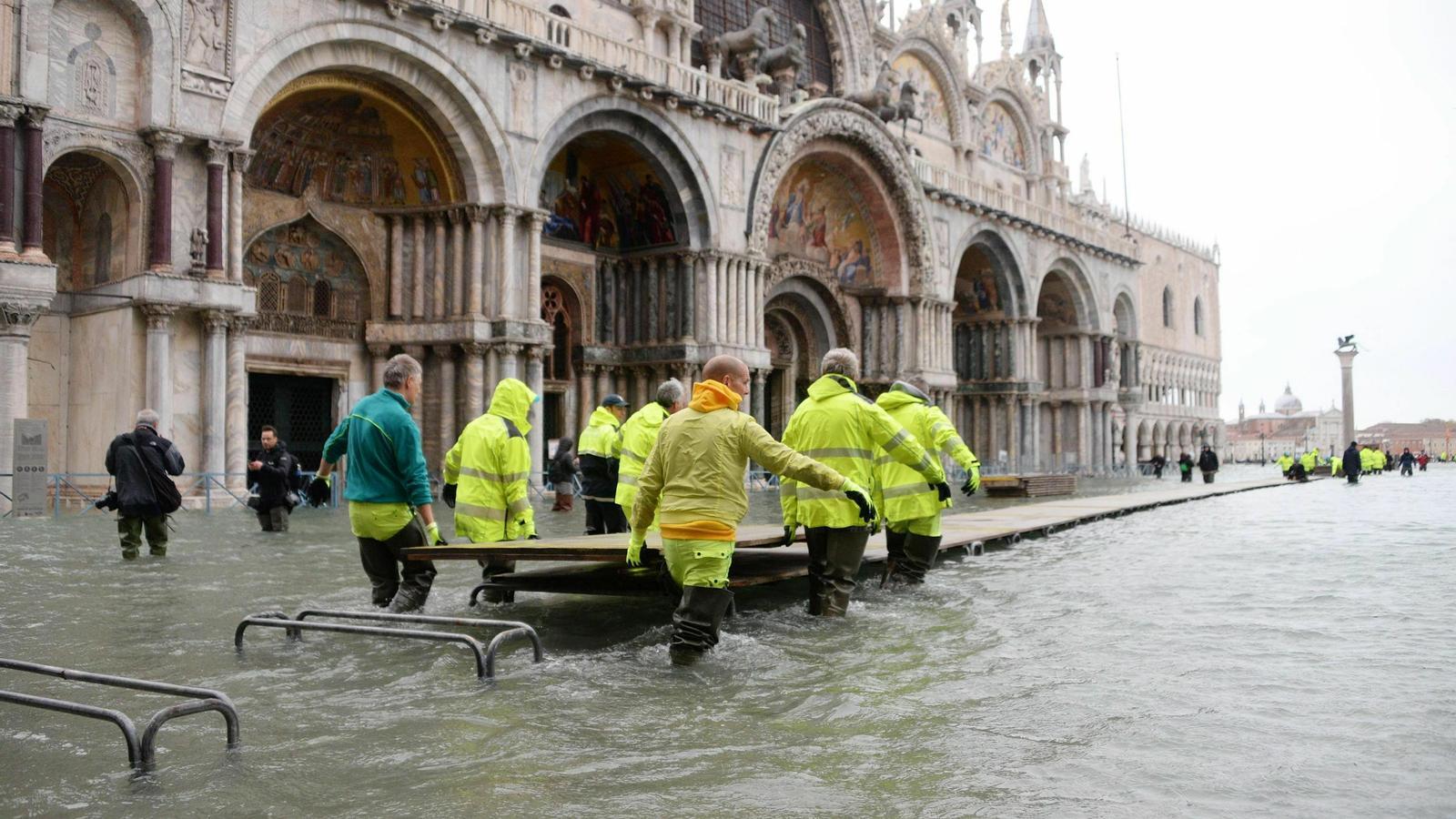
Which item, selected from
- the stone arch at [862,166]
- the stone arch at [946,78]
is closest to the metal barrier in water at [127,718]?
the stone arch at [862,166]

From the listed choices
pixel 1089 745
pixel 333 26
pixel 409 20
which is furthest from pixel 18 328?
pixel 1089 745

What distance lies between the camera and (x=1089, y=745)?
13.8ft

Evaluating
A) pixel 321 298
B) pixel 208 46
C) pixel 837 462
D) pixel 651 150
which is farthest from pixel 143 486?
pixel 651 150

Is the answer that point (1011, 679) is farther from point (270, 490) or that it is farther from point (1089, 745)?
point (270, 490)

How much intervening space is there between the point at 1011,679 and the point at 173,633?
15.5ft

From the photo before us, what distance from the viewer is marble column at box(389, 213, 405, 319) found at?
2136 cm

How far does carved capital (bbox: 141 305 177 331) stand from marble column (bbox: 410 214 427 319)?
18.3 feet

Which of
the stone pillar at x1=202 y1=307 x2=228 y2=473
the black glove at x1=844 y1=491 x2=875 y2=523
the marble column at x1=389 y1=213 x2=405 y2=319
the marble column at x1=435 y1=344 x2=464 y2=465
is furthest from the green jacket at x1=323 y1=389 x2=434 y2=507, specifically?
the marble column at x1=389 y1=213 x2=405 y2=319

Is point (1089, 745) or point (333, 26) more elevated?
point (333, 26)

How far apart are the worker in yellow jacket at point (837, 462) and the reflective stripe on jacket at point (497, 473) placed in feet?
6.21

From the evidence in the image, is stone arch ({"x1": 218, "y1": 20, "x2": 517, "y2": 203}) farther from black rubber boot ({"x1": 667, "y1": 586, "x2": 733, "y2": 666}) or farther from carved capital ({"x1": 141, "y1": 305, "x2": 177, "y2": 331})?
black rubber boot ({"x1": 667, "y1": 586, "x2": 733, "y2": 666})

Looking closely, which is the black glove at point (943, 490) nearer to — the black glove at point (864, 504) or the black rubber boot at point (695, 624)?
the black glove at point (864, 504)

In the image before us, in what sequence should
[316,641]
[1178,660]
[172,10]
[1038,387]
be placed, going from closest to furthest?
[1178,660] → [316,641] → [172,10] → [1038,387]

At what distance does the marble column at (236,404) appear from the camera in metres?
17.1
